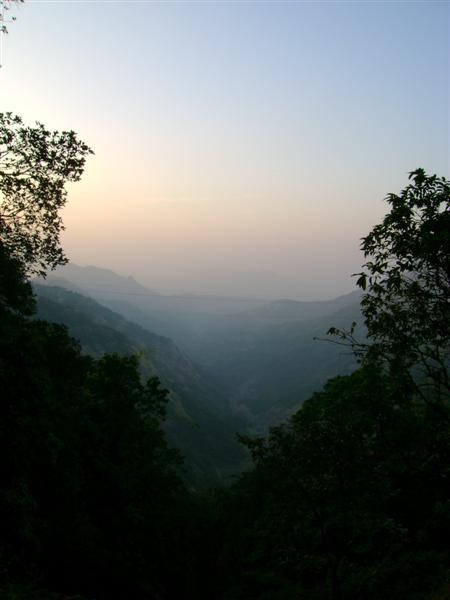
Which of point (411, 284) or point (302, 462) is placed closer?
point (411, 284)

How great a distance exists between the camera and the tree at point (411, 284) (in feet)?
40.0

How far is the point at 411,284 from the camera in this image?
42.7ft

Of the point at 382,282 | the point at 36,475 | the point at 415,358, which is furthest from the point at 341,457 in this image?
the point at 36,475

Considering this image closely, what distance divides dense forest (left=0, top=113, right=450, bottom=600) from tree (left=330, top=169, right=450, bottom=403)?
0.13 feet

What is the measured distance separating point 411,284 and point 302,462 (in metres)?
8.38

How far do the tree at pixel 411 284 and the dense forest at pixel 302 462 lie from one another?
0.04m

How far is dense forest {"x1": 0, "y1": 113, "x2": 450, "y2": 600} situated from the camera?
13211mm

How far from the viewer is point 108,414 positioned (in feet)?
110

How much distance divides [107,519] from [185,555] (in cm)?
611

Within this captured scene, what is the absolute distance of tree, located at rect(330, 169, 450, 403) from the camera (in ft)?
40.0

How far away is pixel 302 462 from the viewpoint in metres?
17.6

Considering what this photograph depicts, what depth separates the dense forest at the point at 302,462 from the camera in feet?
43.3

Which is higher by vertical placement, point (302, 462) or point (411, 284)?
point (411, 284)

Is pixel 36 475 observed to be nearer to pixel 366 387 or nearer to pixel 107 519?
pixel 107 519
